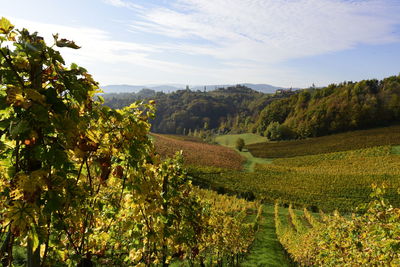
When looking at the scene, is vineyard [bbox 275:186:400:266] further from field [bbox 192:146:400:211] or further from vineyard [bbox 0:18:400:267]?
field [bbox 192:146:400:211]

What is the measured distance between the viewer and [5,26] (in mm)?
1498

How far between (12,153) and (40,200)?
0.38 meters

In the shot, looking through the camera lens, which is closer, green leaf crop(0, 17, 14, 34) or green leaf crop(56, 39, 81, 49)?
green leaf crop(0, 17, 14, 34)

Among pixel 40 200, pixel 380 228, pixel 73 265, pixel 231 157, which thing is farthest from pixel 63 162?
pixel 231 157

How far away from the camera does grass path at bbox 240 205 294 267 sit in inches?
639

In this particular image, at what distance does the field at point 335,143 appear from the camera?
68250 mm

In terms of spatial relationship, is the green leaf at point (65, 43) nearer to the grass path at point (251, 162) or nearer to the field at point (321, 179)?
the field at point (321, 179)

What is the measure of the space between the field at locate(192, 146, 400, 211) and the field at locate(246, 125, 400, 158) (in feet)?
15.1

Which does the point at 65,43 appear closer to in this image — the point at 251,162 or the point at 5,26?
the point at 5,26

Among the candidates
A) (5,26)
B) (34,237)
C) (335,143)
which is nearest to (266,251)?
(34,237)

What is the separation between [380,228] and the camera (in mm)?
3801

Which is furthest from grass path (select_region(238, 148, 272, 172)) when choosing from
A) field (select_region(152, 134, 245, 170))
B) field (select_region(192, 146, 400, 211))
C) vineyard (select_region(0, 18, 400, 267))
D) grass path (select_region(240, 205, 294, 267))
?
vineyard (select_region(0, 18, 400, 267))

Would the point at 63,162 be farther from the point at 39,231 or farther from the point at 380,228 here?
the point at 380,228

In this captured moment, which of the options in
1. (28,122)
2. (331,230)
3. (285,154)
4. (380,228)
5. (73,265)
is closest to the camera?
(28,122)
